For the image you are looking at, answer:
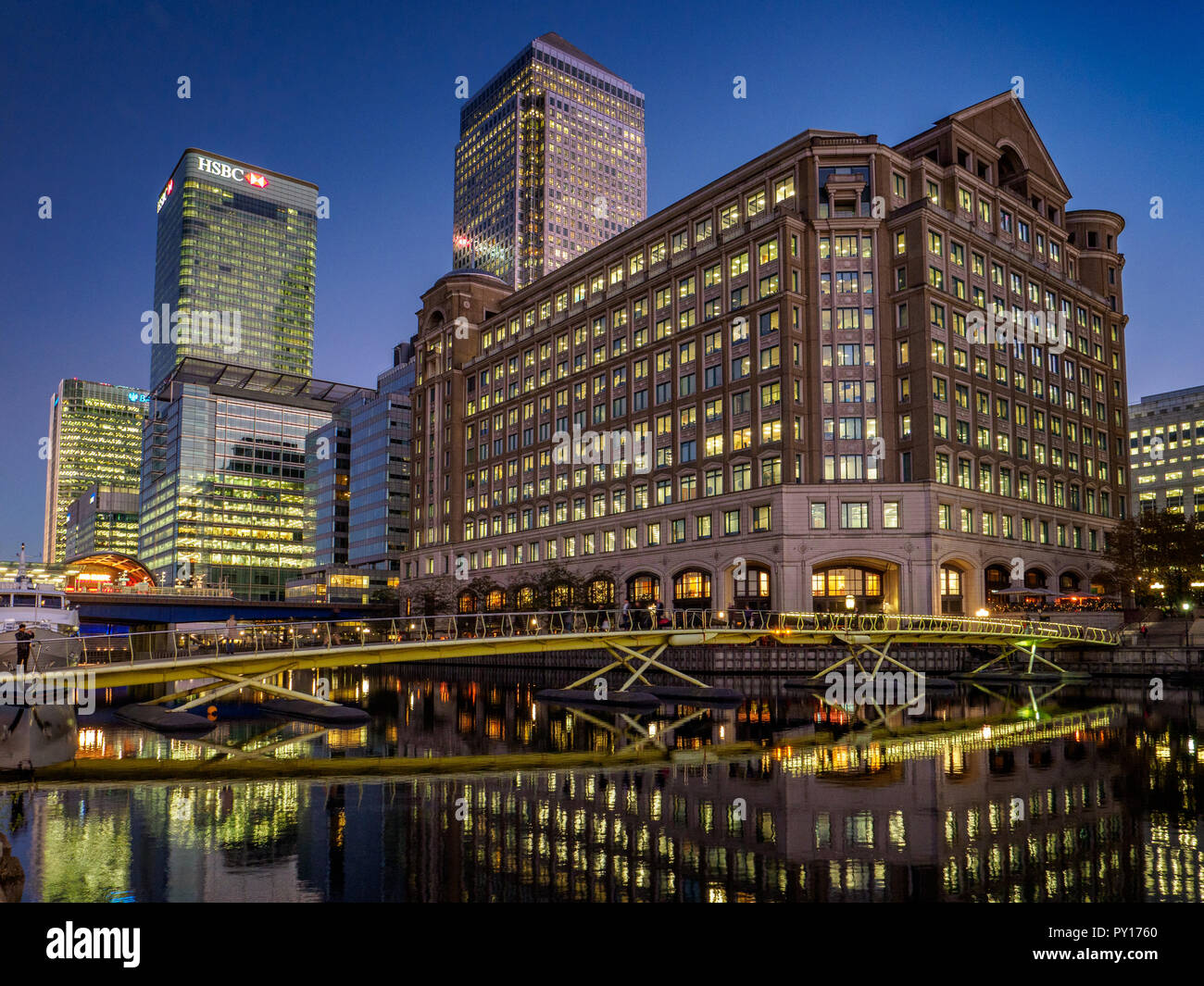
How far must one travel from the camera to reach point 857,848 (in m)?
18.8

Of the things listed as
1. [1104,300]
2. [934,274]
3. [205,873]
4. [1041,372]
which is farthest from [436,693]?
[1104,300]

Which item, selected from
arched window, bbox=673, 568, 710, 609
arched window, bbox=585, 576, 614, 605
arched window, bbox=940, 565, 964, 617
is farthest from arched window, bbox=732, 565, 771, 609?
arched window, bbox=585, 576, 614, 605

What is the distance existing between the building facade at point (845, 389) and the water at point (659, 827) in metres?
53.6

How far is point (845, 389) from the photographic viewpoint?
91.9m

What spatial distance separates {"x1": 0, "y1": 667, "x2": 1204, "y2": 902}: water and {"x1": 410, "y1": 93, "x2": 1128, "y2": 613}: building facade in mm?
53589

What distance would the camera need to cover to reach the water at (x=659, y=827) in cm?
1630

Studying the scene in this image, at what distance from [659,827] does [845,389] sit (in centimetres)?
7654

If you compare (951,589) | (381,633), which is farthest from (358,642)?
(951,589)

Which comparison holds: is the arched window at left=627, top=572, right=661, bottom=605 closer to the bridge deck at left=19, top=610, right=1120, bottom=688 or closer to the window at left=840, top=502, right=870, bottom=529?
the window at left=840, top=502, right=870, bottom=529

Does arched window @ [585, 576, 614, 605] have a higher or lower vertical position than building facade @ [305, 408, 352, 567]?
lower

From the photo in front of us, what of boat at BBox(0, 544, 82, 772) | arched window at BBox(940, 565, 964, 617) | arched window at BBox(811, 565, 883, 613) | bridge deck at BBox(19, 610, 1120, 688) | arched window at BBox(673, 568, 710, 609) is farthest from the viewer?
arched window at BBox(673, 568, 710, 609)

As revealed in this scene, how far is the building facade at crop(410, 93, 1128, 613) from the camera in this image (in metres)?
89.9

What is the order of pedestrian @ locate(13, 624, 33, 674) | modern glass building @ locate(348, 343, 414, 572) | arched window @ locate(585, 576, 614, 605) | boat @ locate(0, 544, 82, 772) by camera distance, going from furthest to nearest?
modern glass building @ locate(348, 343, 414, 572)
arched window @ locate(585, 576, 614, 605)
pedestrian @ locate(13, 624, 33, 674)
boat @ locate(0, 544, 82, 772)
